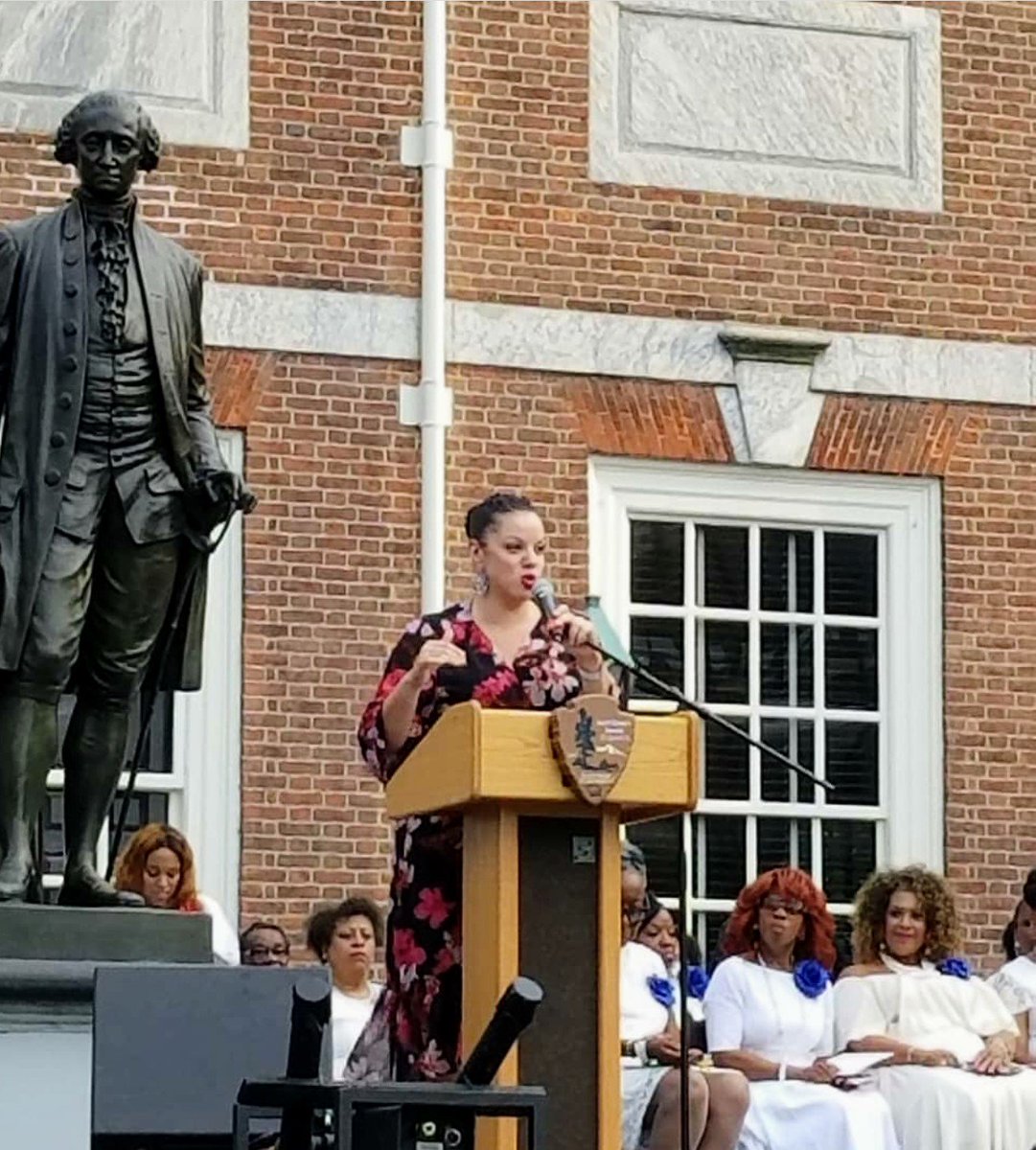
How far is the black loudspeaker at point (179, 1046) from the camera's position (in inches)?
262

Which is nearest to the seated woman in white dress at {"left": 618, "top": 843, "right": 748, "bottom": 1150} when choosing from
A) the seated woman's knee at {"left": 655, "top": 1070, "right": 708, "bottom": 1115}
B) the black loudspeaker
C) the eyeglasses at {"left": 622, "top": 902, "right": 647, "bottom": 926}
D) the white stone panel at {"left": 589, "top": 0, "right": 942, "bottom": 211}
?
the seated woman's knee at {"left": 655, "top": 1070, "right": 708, "bottom": 1115}

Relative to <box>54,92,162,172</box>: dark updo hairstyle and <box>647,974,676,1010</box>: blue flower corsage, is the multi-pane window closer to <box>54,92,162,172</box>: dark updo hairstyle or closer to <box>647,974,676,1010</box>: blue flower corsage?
<box>647,974,676,1010</box>: blue flower corsage

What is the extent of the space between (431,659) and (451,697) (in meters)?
0.28

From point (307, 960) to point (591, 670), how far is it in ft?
15.6

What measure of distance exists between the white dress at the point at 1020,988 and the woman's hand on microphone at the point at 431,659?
12.1 feet

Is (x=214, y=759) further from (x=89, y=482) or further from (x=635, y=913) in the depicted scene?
(x=89, y=482)

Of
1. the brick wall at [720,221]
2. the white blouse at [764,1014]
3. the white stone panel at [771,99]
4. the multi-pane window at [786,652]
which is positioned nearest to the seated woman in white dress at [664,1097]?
the white blouse at [764,1014]

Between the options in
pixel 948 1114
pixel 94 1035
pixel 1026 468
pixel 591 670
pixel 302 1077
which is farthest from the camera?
pixel 1026 468

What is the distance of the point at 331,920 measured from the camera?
35.2 feet

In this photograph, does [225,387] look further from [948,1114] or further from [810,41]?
[948,1114]

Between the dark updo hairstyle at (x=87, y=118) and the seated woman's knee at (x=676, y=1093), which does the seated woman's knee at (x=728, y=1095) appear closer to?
the seated woman's knee at (x=676, y=1093)

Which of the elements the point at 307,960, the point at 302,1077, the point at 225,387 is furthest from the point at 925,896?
the point at 302,1077

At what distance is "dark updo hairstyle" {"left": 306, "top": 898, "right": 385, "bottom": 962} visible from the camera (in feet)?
35.1

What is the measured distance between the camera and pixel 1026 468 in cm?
1398
